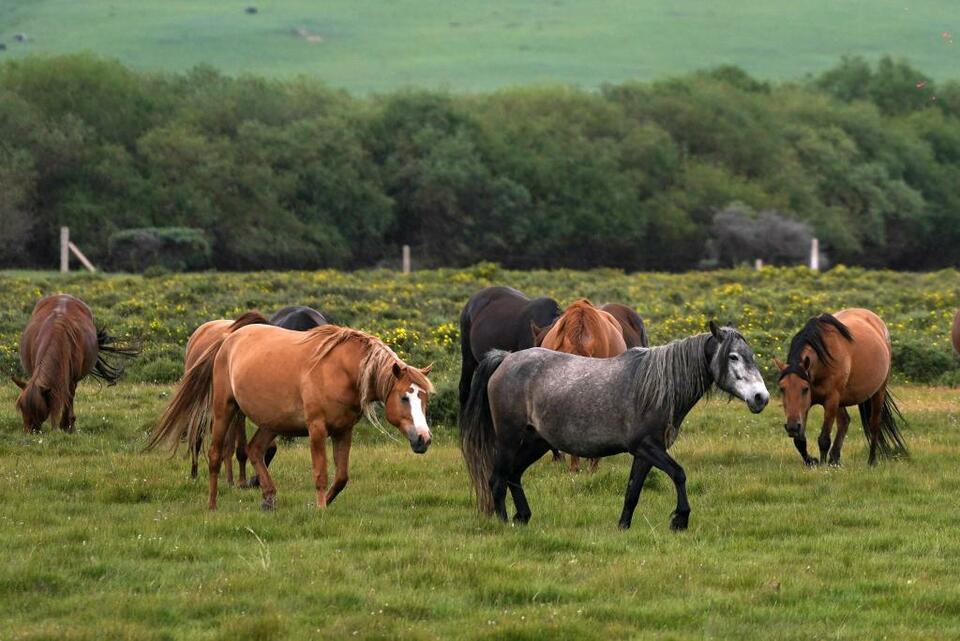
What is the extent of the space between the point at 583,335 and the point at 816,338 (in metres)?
2.38

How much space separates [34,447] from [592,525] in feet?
21.6

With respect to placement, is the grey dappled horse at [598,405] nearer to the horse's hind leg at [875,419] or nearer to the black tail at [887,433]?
→ the horse's hind leg at [875,419]

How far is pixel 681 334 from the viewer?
2478 centimetres

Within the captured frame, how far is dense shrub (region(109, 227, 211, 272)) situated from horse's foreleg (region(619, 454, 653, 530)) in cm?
3461

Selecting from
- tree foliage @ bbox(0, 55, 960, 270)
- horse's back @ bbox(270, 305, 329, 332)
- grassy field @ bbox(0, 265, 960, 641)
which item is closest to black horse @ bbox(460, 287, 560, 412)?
grassy field @ bbox(0, 265, 960, 641)

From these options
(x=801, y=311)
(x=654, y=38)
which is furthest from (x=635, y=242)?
(x=654, y=38)

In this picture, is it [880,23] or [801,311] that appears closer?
[801,311]

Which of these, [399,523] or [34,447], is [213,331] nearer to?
[34,447]

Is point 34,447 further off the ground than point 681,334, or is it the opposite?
point 34,447

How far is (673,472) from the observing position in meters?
10.4

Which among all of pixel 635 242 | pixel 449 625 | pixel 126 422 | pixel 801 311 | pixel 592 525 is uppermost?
pixel 449 625

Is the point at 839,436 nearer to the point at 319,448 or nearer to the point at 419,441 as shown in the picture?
the point at 419,441

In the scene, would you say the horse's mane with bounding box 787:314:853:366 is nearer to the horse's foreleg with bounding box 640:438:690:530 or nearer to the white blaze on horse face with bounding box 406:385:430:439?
the horse's foreleg with bounding box 640:438:690:530

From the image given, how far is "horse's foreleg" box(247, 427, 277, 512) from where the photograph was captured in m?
11.4
